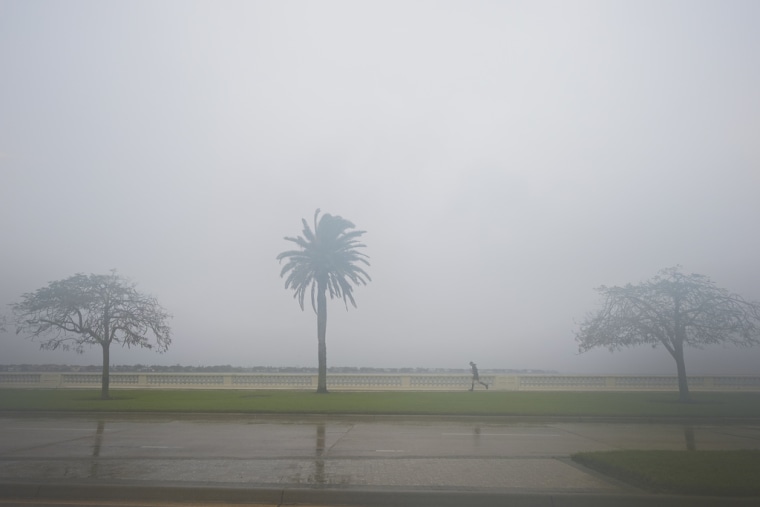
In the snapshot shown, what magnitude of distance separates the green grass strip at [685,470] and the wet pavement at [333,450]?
35 centimetres

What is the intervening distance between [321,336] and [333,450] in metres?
24.0

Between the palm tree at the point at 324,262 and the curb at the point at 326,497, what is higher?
the palm tree at the point at 324,262

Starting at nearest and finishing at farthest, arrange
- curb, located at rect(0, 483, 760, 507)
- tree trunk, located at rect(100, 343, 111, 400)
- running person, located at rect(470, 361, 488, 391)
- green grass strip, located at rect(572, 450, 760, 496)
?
1. curb, located at rect(0, 483, 760, 507)
2. green grass strip, located at rect(572, 450, 760, 496)
3. tree trunk, located at rect(100, 343, 111, 400)
4. running person, located at rect(470, 361, 488, 391)

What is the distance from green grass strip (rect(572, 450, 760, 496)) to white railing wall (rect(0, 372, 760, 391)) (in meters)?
Result: 23.7

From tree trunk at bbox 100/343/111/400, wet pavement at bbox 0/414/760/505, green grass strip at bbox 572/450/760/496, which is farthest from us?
tree trunk at bbox 100/343/111/400

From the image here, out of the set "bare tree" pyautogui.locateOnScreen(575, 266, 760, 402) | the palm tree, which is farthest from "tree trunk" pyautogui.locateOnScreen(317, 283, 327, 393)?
"bare tree" pyautogui.locateOnScreen(575, 266, 760, 402)

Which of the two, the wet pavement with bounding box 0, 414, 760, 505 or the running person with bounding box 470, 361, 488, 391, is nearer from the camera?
the wet pavement with bounding box 0, 414, 760, 505

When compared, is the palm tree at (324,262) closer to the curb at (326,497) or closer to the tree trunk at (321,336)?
the tree trunk at (321,336)

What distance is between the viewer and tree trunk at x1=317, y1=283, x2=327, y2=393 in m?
33.1

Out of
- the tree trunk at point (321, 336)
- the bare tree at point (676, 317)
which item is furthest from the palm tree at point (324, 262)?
the bare tree at point (676, 317)

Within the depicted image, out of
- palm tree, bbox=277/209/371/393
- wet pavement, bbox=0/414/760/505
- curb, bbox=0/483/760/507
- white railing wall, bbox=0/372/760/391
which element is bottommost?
white railing wall, bbox=0/372/760/391

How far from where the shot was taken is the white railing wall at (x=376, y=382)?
33.6 meters

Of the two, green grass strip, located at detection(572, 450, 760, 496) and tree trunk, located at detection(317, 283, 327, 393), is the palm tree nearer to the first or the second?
tree trunk, located at detection(317, 283, 327, 393)

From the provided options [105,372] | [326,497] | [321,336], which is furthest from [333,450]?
[321,336]
